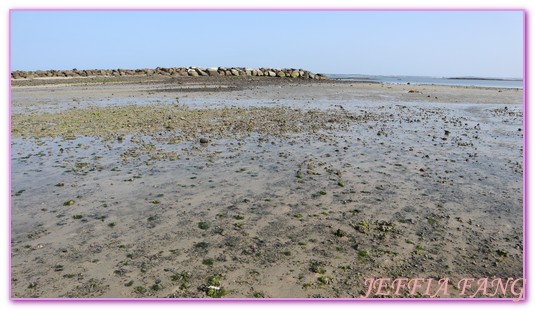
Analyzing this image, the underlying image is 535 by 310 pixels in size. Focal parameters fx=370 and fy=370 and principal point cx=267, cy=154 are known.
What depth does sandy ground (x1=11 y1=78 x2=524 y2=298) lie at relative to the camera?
529 cm

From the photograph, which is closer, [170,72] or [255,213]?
[255,213]

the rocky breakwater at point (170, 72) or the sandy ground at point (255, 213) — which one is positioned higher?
the rocky breakwater at point (170, 72)

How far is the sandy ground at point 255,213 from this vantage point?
17.4 ft

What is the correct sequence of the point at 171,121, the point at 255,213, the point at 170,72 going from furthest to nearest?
1. the point at 170,72
2. the point at 171,121
3. the point at 255,213

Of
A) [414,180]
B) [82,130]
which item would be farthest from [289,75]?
[414,180]

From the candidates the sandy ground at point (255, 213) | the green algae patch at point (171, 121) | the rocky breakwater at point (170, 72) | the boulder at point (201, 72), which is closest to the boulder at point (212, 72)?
the rocky breakwater at point (170, 72)

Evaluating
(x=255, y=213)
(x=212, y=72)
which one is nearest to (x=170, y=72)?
(x=212, y=72)

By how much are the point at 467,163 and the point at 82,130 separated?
1489 centimetres

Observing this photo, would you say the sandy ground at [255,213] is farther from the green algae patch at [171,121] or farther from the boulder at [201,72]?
the boulder at [201,72]

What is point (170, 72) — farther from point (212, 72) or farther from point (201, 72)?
point (212, 72)

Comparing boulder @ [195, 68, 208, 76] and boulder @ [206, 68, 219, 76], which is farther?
boulder @ [206, 68, 219, 76]

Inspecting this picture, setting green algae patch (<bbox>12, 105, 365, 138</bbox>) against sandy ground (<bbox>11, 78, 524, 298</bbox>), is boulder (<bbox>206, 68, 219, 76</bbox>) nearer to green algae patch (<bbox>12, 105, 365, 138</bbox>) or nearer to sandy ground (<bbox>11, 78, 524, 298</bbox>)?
green algae patch (<bbox>12, 105, 365, 138</bbox>)

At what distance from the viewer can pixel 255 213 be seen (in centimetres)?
744

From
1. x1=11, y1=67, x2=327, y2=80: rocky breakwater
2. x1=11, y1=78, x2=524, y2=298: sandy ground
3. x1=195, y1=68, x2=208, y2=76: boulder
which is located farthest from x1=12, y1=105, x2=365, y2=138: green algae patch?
x1=195, y1=68, x2=208, y2=76: boulder
